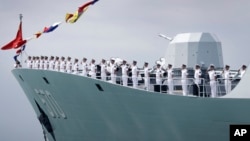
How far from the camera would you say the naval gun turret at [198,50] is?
4288cm

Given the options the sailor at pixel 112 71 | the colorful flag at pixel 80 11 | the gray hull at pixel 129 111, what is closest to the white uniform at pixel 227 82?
the gray hull at pixel 129 111

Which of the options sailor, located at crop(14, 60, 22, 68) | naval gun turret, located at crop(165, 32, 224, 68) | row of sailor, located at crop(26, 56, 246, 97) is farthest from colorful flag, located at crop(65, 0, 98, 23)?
sailor, located at crop(14, 60, 22, 68)

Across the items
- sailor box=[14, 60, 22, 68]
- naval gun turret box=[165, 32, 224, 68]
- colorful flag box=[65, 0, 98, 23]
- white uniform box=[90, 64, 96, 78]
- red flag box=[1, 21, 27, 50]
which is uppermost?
Result: colorful flag box=[65, 0, 98, 23]

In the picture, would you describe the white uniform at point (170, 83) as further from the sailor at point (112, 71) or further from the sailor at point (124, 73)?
the sailor at point (112, 71)

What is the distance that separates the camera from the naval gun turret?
4288 cm

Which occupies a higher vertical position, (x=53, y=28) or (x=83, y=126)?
(x=53, y=28)

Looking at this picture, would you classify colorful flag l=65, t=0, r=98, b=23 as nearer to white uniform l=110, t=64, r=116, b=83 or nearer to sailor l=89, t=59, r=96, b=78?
sailor l=89, t=59, r=96, b=78

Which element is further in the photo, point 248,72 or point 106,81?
point 106,81

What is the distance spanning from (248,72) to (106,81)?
669 centimetres

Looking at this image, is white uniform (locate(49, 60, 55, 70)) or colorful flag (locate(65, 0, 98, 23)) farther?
white uniform (locate(49, 60, 55, 70))

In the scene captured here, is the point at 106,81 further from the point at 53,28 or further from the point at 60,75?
the point at 53,28

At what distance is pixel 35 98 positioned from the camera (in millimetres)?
47688

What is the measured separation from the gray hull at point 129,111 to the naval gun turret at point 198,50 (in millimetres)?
5025

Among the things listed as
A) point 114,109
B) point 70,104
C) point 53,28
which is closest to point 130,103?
Answer: point 114,109
